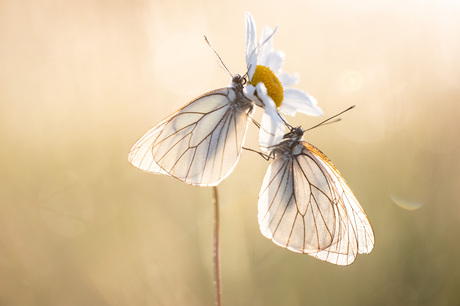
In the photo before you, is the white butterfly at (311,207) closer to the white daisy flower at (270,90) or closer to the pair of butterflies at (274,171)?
the pair of butterflies at (274,171)

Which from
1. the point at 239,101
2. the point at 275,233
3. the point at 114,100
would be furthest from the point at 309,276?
the point at 114,100

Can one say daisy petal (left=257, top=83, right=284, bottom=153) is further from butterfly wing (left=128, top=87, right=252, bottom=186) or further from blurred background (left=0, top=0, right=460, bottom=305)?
blurred background (left=0, top=0, right=460, bottom=305)

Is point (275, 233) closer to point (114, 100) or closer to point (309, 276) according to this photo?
point (309, 276)

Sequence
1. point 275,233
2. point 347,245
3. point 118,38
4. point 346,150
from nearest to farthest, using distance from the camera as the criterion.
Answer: point 275,233 → point 347,245 → point 346,150 → point 118,38

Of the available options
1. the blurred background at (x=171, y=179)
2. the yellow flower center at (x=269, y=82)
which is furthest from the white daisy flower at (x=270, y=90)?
the blurred background at (x=171, y=179)

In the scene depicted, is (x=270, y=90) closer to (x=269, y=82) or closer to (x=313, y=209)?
(x=269, y=82)

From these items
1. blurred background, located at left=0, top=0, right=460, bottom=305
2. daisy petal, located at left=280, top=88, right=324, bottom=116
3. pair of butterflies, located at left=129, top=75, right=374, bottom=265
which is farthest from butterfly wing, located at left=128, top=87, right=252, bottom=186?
blurred background, located at left=0, top=0, right=460, bottom=305

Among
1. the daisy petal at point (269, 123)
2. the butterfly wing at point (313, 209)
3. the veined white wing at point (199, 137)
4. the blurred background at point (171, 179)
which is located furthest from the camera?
the blurred background at point (171, 179)
